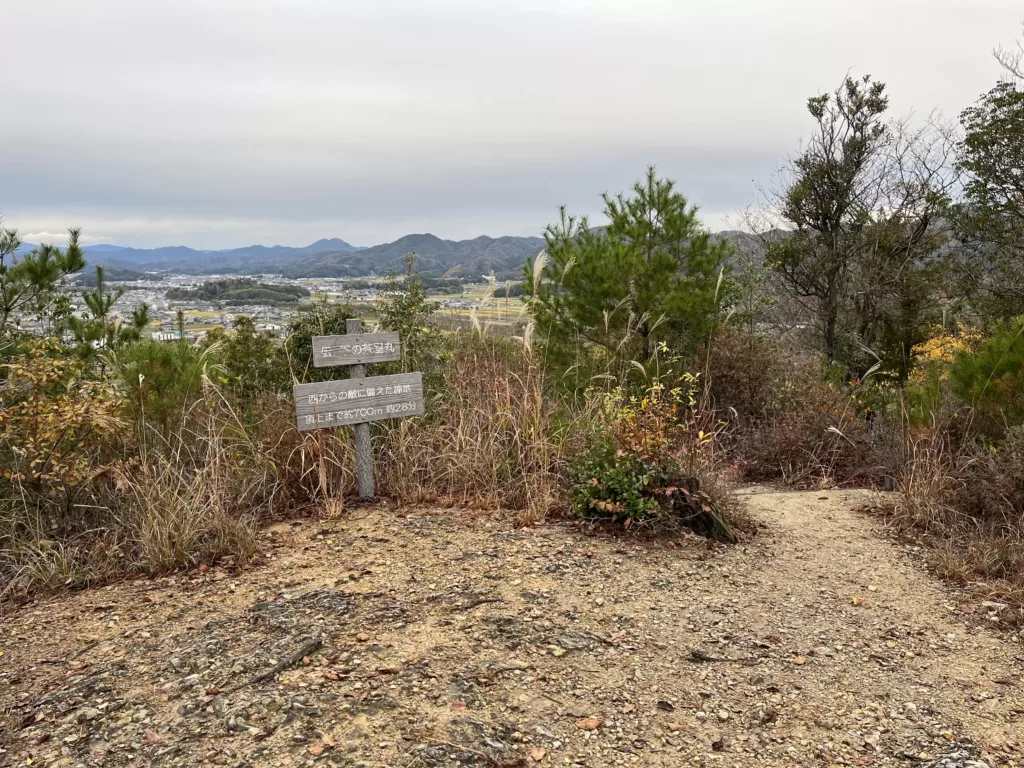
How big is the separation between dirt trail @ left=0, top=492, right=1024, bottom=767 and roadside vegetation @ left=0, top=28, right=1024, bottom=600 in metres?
0.42

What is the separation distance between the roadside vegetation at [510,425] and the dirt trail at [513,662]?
0.42 m

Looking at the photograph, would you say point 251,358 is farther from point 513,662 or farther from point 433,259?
point 433,259

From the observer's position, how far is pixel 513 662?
3000 millimetres

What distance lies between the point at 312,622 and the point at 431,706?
93cm

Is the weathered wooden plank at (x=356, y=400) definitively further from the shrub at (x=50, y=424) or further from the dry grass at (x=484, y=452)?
the shrub at (x=50, y=424)

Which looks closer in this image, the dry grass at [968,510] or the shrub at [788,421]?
the dry grass at [968,510]

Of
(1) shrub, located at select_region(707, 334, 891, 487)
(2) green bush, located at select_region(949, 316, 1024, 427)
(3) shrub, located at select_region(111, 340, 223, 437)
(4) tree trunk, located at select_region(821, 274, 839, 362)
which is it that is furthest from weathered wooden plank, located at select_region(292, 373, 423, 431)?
(4) tree trunk, located at select_region(821, 274, 839, 362)

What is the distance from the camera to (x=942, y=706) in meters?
2.83

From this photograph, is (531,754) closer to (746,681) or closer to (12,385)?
(746,681)

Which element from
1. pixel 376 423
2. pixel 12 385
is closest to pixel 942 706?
pixel 376 423

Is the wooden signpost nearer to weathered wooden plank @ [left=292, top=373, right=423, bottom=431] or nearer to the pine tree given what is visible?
weathered wooden plank @ [left=292, top=373, right=423, bottom=431]

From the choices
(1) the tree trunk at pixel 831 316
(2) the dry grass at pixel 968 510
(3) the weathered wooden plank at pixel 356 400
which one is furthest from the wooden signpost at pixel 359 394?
(1) the tree trunk at pixel 831 316

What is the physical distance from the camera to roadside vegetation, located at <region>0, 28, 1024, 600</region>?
4164 mm

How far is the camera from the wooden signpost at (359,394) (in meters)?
4.79
